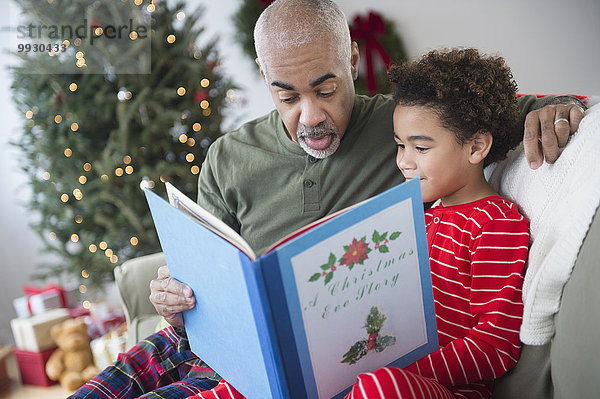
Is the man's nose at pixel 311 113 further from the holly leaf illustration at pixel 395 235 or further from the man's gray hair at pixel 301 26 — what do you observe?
the holly leaf illustration at pixel 395 235

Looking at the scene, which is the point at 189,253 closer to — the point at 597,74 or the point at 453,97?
the point at 453,97

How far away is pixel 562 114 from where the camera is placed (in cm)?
105

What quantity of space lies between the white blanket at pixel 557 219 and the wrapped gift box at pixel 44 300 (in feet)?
7.83

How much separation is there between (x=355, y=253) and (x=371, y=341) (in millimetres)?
176

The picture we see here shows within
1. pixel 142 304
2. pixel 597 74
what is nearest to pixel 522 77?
pixel 597 74

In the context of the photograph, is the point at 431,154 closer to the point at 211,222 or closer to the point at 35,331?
the point at 211,222

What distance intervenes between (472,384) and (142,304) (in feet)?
3.81

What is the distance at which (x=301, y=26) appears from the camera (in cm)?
126

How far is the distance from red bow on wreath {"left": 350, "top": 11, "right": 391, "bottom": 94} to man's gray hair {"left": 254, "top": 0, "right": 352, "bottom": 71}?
2.20 metres

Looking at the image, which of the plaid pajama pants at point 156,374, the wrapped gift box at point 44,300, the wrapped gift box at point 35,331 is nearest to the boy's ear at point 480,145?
the plaid pajama pants at point 156,374

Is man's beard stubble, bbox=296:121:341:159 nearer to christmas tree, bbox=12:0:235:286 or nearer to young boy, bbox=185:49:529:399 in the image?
young boy, bbox=185:49:529:399

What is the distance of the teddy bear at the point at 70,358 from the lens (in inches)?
93.0

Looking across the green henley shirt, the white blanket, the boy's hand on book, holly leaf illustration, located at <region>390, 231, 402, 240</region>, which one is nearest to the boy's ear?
the white blanket

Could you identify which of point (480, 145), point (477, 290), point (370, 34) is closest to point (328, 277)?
point (477, 290)
